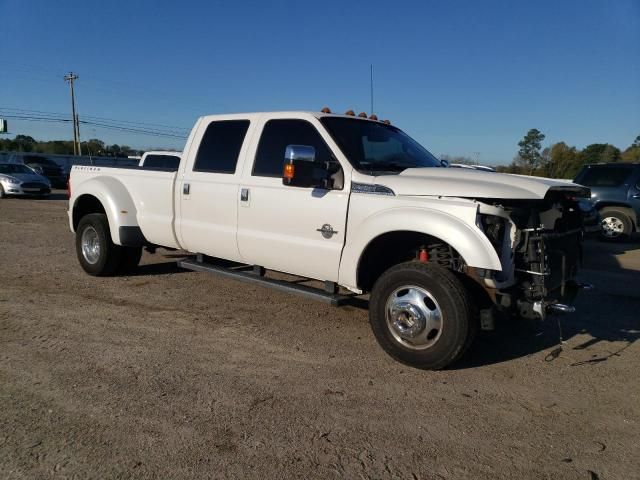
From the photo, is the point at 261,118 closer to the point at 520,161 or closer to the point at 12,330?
the point at 12,330

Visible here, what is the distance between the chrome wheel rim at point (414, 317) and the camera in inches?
160

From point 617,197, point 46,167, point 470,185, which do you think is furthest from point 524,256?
point 46,167

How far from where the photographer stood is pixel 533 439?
323cm

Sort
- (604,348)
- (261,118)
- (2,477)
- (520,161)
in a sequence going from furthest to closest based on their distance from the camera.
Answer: (520,161) → (261,118) → (604,348) → (2,477)

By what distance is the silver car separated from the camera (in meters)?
20.3

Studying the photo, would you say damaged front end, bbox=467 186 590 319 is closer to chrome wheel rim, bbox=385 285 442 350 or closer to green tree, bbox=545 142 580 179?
chrome wheel rim, bbox=385 285 442 350

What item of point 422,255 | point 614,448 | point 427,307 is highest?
point 422,255

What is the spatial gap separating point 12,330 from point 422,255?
12.3 ft

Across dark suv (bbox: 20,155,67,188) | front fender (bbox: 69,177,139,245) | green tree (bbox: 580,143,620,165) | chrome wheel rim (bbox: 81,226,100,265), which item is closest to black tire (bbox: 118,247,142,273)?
chrome wheel rim (bbox: 81,226,100,265)

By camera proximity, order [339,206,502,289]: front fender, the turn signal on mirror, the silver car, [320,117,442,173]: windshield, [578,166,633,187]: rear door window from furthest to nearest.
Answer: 1. the silver car
2. [578,166,633,187]: rear door window
3. [320,117,442,173]: windshield
4. the turn signal on mirror
5. [339,206,502,289]: front fender

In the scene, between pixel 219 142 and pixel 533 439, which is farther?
pixel 219 142

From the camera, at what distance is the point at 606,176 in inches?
513

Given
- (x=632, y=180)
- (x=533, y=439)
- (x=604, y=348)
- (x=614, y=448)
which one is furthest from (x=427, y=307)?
(x=632, y=180)

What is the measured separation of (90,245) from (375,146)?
13.6ft
